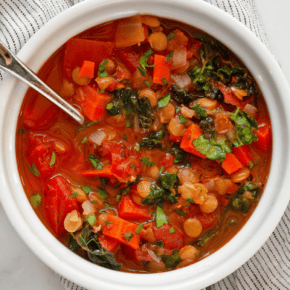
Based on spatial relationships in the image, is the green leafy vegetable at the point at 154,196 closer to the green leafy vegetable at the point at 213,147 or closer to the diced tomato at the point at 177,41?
the green leafy vegetable at the point at 213,147

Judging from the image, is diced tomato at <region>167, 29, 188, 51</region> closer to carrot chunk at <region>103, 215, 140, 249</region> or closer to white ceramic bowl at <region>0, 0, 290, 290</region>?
white ceramic bowl at <region>0, 0, 290, 290</region>

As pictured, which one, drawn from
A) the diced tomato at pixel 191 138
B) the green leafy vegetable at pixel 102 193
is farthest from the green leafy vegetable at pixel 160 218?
the diced tomato at pixel 191 138

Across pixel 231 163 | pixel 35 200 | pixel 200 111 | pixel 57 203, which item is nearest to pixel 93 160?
pixel 57 203

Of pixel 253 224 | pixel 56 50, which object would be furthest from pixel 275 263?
pixel 56 50

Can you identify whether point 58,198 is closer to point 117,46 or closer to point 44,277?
point 44,277

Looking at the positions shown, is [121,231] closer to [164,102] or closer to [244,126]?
[164,102]

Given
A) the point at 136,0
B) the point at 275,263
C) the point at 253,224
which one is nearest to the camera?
the point at 136,0
